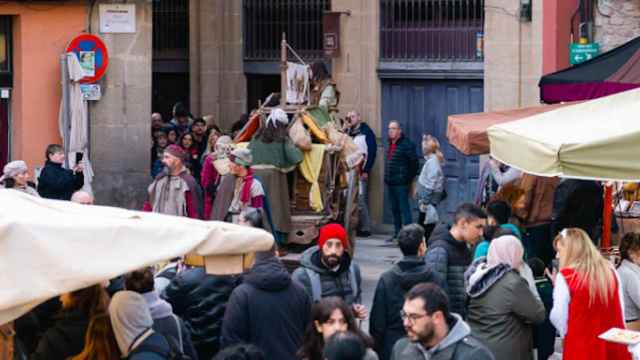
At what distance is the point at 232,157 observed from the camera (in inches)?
611

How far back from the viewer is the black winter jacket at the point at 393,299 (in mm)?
10195

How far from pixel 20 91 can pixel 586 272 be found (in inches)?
434

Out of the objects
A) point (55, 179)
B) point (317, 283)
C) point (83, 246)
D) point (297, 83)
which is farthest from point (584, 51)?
point (83, 246)

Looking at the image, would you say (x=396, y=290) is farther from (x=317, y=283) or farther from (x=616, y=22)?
(x=616, y=22)

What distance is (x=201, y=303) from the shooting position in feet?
33.5

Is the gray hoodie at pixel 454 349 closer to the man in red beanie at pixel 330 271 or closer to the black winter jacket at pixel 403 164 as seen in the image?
the man in red beanie at pixel 330 271

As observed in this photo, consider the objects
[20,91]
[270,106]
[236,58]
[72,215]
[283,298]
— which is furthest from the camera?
[236,58]

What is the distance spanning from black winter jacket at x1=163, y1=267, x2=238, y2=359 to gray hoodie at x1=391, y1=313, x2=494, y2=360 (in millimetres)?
2572

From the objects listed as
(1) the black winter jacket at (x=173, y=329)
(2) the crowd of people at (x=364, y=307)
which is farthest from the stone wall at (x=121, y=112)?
(1) the black winter jacket at (x=173, y=329)

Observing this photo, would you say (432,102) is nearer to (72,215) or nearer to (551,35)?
(551,35)

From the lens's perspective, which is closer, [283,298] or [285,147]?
[283,298]

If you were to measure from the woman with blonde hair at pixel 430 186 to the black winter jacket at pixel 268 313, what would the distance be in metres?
10.3

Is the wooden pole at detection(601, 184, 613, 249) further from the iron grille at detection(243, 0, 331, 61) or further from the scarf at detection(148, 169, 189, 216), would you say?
the iron grille at detection(243, 0, 331, 61)

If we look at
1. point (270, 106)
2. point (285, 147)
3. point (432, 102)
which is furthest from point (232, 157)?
point (432, 102)
